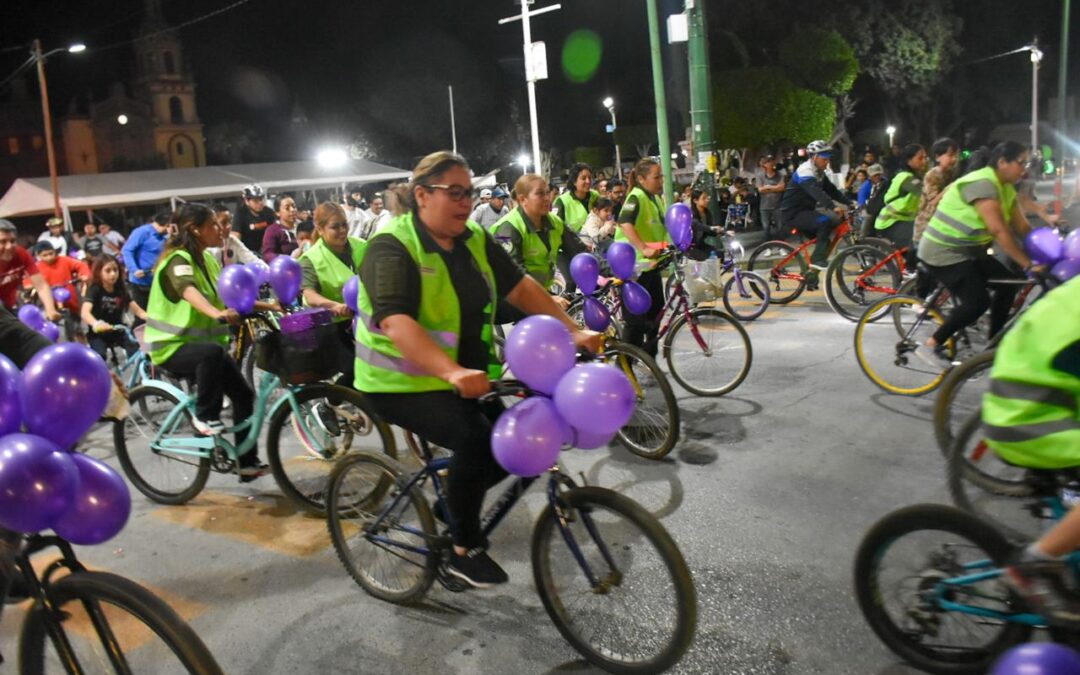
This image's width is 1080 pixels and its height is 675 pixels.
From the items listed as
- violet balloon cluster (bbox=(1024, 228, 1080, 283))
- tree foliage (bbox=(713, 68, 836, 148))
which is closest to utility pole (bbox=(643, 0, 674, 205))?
violet balloon cluster (bbox=(1024, 228, 1080, 283))

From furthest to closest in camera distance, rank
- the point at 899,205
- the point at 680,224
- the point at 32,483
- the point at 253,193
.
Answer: the point at 253,193
the point at 899,205
the point at 680,224
the point at 32,483

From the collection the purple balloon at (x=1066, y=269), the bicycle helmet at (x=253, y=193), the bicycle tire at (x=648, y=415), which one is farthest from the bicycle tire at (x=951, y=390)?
the bicycle helmet at (x=253, y=193)

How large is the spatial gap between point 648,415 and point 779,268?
574 centimetres

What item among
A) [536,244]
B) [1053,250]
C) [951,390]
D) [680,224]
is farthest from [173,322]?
[1053,250]

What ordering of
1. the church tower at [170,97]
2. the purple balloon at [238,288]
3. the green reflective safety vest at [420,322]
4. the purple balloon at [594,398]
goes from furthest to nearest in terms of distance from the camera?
the church tower at [170,97] → the purple balloon at [238,288] → the green reflective safety vest at [420,322] → the purple balloon at [594,398]

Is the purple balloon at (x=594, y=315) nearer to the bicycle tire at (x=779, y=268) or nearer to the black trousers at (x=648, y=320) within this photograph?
the black trousers at (x=648, y=320)

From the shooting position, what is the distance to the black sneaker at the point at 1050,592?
2348mm

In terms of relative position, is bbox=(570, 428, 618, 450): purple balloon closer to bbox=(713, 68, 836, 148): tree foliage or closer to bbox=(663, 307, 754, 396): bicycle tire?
bbox=(663, 307, 754, 396): bicycle tire

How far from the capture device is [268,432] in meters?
5.03

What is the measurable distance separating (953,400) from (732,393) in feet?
8.14

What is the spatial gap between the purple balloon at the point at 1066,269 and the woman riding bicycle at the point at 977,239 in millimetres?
423

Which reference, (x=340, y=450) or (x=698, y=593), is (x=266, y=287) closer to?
(x=340, y=450)

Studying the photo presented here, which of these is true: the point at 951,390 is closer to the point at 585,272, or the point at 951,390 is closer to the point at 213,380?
the point at 585,272

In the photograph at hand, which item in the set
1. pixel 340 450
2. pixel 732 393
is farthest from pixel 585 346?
pixel 732 393
